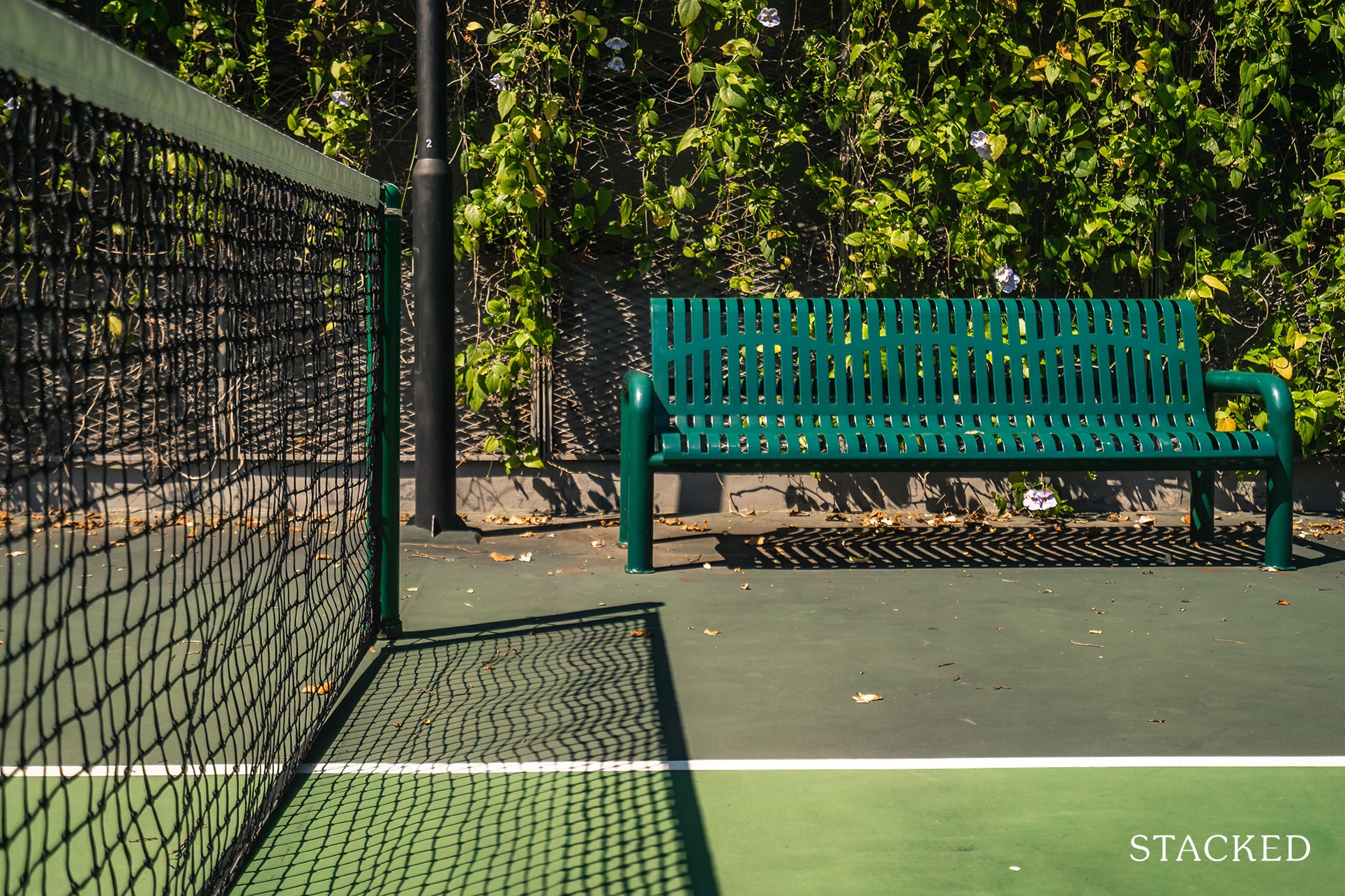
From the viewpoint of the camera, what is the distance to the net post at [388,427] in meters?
4.35

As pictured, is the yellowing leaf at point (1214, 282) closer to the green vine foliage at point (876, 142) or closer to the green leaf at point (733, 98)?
the green vine foliage at point (876, 142)

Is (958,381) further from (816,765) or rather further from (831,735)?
(816,765)

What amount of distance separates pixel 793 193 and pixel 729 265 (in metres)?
0.52

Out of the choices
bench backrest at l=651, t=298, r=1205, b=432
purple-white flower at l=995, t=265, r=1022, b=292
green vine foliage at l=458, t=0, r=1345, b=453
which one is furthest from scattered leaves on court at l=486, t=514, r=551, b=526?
purple-white flower at l=995, t=265, r=1022, b=292

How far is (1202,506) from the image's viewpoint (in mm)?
6211

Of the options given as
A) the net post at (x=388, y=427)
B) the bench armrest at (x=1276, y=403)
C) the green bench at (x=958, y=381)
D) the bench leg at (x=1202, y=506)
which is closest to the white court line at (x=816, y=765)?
the net post at (x=388, y=427)

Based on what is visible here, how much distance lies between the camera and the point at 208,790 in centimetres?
286

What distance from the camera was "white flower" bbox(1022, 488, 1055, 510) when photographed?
21.6 ft

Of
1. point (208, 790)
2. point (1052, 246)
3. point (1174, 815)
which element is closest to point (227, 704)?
point (208, 790)

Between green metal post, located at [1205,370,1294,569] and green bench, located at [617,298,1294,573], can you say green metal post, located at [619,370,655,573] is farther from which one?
green metal post, located at [1205,370,1294,569]

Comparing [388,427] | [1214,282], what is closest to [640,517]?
[388,427]

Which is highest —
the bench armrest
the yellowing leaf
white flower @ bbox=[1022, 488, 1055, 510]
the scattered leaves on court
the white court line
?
the yellowing leaf

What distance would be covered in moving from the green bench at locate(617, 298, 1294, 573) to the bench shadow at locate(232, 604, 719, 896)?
1.72 metres

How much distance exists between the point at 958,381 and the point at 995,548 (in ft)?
2.66
